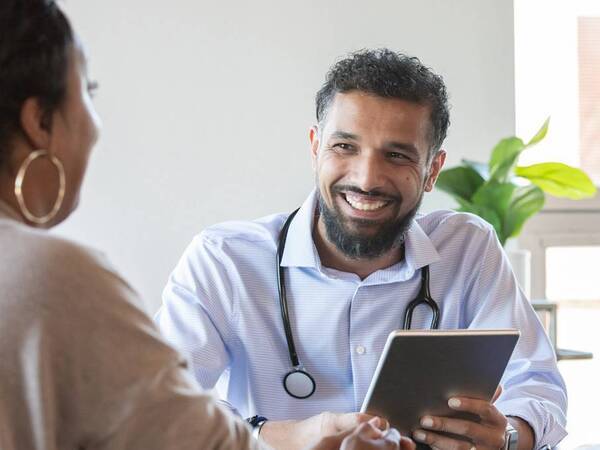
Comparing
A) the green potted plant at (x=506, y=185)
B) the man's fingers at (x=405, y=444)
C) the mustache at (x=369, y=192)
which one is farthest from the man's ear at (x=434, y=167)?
the green potted plant at (x=506, y=185)

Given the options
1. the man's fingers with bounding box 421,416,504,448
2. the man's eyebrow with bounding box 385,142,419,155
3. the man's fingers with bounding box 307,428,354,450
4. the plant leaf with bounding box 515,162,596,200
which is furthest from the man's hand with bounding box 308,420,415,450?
the plant leaf with bounding box 515,162,596,200

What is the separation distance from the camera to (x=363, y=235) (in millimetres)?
1818

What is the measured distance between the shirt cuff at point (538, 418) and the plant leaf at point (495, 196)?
1.29 meters

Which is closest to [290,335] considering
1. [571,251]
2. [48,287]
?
[48,287]

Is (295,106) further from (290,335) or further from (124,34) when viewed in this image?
(290,335)

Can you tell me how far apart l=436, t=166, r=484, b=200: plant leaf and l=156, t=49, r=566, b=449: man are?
1.05 meters

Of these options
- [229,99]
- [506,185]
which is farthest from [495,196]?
[229,99]

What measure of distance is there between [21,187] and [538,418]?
1.14m

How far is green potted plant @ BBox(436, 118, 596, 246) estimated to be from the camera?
2.94m

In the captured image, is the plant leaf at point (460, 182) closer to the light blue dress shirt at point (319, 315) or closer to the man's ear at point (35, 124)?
A: the light blue dress shirt at point (319, 315)

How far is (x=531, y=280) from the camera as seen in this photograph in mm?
3465

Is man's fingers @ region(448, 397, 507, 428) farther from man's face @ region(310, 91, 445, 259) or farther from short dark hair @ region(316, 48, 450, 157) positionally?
short dark hair @ region(316, 48, 450, 157)

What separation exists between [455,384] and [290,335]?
43 centimetres

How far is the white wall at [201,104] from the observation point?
3.00 m
